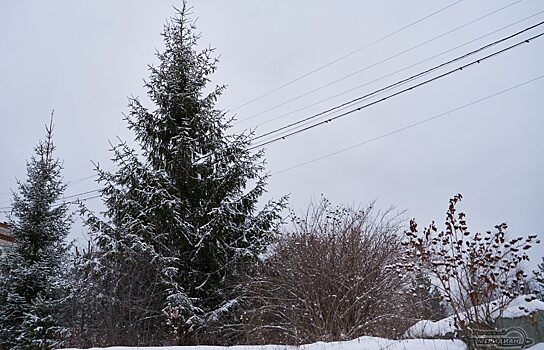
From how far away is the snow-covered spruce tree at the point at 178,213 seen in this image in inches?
396

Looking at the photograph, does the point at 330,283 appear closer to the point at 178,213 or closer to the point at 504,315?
the point at 504,315

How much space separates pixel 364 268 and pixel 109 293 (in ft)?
18.2

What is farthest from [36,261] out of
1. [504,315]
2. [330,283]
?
[504,315]

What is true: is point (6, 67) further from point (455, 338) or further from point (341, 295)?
point (455, 338)

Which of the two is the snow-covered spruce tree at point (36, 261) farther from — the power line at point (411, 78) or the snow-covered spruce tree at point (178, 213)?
the power line at point (411, 78)

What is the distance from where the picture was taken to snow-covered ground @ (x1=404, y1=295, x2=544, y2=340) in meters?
4.68

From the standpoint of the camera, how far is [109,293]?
10.1 meters

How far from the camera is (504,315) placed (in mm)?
4910

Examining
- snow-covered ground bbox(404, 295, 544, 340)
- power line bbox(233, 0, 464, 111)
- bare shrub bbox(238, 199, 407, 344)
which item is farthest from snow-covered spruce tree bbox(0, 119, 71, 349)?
snow-covered ground bbox(404, 295, 544, 340)

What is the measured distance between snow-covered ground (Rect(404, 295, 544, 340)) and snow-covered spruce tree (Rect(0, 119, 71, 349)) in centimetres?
957

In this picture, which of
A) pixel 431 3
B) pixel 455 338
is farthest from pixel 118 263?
pixel 431 3

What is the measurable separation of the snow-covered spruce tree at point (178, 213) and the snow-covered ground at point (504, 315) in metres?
5.03

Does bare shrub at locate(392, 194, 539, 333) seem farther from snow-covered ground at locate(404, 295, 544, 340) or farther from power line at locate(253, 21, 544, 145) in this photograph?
power line at locate(253, 21, 544, 145)

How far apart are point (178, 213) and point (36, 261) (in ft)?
21.7
